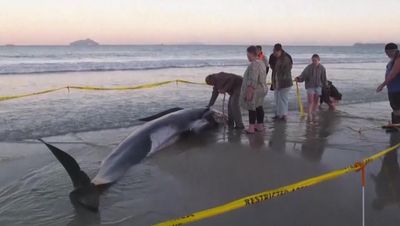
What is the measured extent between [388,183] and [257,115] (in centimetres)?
420

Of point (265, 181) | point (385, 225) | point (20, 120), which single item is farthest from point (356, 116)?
point (20, 120)

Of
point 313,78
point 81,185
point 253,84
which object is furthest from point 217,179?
point 313,78

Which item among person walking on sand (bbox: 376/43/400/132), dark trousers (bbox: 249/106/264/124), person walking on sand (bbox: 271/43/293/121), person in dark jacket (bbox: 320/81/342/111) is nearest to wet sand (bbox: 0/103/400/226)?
dark trousers (bbox: 249/106/264/124)

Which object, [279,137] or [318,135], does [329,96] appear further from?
[279,137]

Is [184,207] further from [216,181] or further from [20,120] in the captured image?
[20,120]

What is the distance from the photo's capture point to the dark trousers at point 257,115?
32.3 feet

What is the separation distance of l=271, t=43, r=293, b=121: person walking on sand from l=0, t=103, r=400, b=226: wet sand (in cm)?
161

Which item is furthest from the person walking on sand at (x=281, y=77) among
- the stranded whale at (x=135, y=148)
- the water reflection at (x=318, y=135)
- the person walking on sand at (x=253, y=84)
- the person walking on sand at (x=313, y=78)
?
the person walking on sand at (x=253, y=84)

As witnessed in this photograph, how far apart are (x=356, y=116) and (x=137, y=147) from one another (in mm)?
7255

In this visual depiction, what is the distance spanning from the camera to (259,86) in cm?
952

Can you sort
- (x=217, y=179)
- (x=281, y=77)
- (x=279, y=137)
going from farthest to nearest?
(x=281, y=77) → (x=279, y=137) → (x=217, y=179)

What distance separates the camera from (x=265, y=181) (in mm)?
6777

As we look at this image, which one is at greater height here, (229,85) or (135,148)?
(229,85)

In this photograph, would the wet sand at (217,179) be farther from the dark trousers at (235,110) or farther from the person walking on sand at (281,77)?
the person walking on sand at (281,77)
